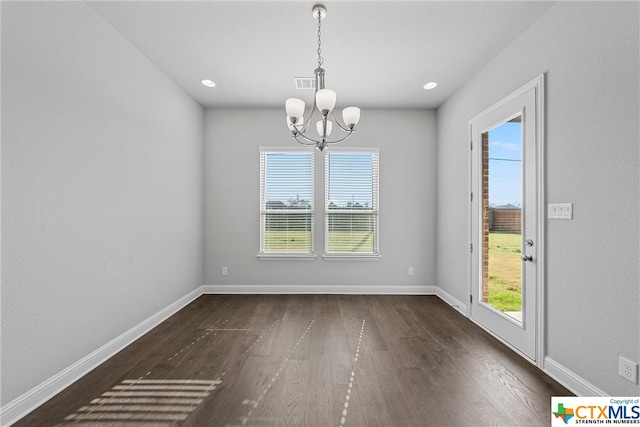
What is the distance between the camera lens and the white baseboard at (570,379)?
6.25ft

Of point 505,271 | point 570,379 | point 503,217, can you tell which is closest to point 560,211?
point 503,217

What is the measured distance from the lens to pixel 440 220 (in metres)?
4.37

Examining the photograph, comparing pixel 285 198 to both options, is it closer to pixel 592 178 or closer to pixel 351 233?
pixel 351 233

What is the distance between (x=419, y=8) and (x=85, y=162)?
115 inches

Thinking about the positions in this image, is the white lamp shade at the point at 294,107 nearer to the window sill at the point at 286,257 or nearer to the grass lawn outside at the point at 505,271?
the grass lawn outside at the point at 505,271

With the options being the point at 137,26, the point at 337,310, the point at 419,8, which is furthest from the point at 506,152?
the point at 137,26

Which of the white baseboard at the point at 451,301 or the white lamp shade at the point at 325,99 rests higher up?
the white lamp shade at the point at 325,99

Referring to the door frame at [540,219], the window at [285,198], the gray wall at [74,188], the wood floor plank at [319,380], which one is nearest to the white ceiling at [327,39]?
the gray wall at [74,188]

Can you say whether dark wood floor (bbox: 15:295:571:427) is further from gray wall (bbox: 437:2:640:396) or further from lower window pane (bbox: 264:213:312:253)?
lower window pane (bbox: 264:213:312:253)

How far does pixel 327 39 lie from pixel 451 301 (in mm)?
3584

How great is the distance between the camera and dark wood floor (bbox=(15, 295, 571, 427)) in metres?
1.79

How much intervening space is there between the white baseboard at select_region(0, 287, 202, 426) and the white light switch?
3.83 metres

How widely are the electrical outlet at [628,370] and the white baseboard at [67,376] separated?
3.69 metres

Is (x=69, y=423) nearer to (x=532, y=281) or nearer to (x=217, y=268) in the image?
(x=217, y=268)
